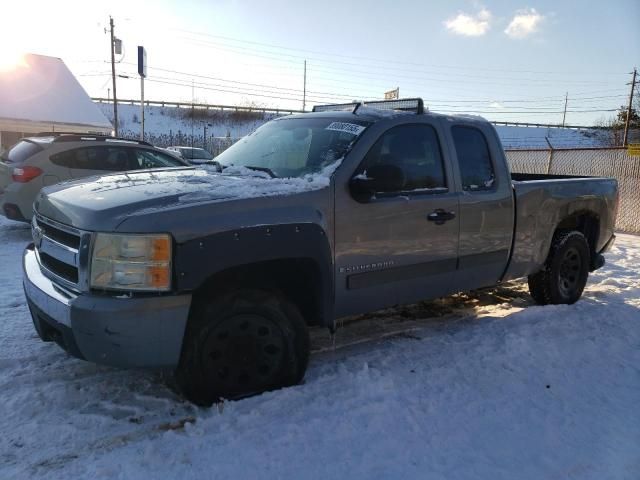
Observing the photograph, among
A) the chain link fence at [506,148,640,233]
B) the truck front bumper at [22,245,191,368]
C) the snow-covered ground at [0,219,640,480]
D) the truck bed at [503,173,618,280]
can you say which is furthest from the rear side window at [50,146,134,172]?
the chain link fence at [506,148,640,233]

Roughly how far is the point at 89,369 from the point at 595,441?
330 cm

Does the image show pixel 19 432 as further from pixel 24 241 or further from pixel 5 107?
pixel 5 107

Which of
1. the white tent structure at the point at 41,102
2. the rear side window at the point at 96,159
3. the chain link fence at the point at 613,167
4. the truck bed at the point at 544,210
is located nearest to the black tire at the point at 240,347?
the truck bed at the point at 544,210

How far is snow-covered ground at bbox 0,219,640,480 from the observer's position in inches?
104

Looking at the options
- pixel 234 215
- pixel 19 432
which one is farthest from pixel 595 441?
pixel 19 432

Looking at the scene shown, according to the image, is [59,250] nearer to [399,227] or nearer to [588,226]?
[399,227]

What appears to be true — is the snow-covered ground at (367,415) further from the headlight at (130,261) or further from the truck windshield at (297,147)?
the truck windshield at (297,147)

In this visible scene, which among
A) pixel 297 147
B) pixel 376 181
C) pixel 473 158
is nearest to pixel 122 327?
pixel 376 181

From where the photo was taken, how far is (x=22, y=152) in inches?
327

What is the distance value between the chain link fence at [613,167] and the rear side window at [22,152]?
1048cm

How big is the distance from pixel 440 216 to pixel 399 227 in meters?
0.45

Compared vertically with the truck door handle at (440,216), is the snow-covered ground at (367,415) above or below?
below

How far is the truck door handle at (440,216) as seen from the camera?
3969 millimetres

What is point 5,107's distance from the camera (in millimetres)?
17922
